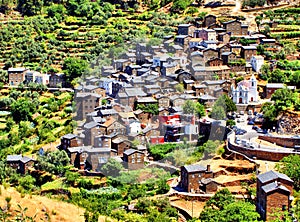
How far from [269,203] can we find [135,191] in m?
4.15

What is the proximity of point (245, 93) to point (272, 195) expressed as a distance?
7872mm

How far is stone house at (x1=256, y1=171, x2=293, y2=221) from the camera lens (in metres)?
15.1

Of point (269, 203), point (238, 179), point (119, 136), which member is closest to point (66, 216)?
point (269, 203)

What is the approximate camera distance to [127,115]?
21.6 meters

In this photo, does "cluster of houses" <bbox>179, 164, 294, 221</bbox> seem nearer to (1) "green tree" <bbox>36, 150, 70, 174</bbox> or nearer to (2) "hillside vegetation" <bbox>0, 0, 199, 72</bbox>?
(1) "green tree" <bbox>36, 150, 70, 174</bbox>

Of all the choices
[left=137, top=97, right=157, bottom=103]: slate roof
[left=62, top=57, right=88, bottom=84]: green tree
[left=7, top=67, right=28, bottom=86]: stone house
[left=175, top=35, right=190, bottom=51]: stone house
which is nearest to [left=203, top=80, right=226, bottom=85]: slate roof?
[left=137, top=97, right=157, bottom=103]: slate roof

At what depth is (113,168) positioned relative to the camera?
1902cm

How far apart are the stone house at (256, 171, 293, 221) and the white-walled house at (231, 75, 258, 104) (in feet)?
22.6

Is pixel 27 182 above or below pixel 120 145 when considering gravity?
below

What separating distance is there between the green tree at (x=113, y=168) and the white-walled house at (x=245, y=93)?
568cm

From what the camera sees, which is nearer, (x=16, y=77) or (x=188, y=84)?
(x=188, y=84)

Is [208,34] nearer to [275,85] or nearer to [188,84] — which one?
[188,84]

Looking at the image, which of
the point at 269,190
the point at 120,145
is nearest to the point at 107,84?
the point at 120,145

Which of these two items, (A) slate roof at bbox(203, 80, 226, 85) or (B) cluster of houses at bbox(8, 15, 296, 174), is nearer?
(B) cluster of houses at bbox(8, 15, 296, 174)
